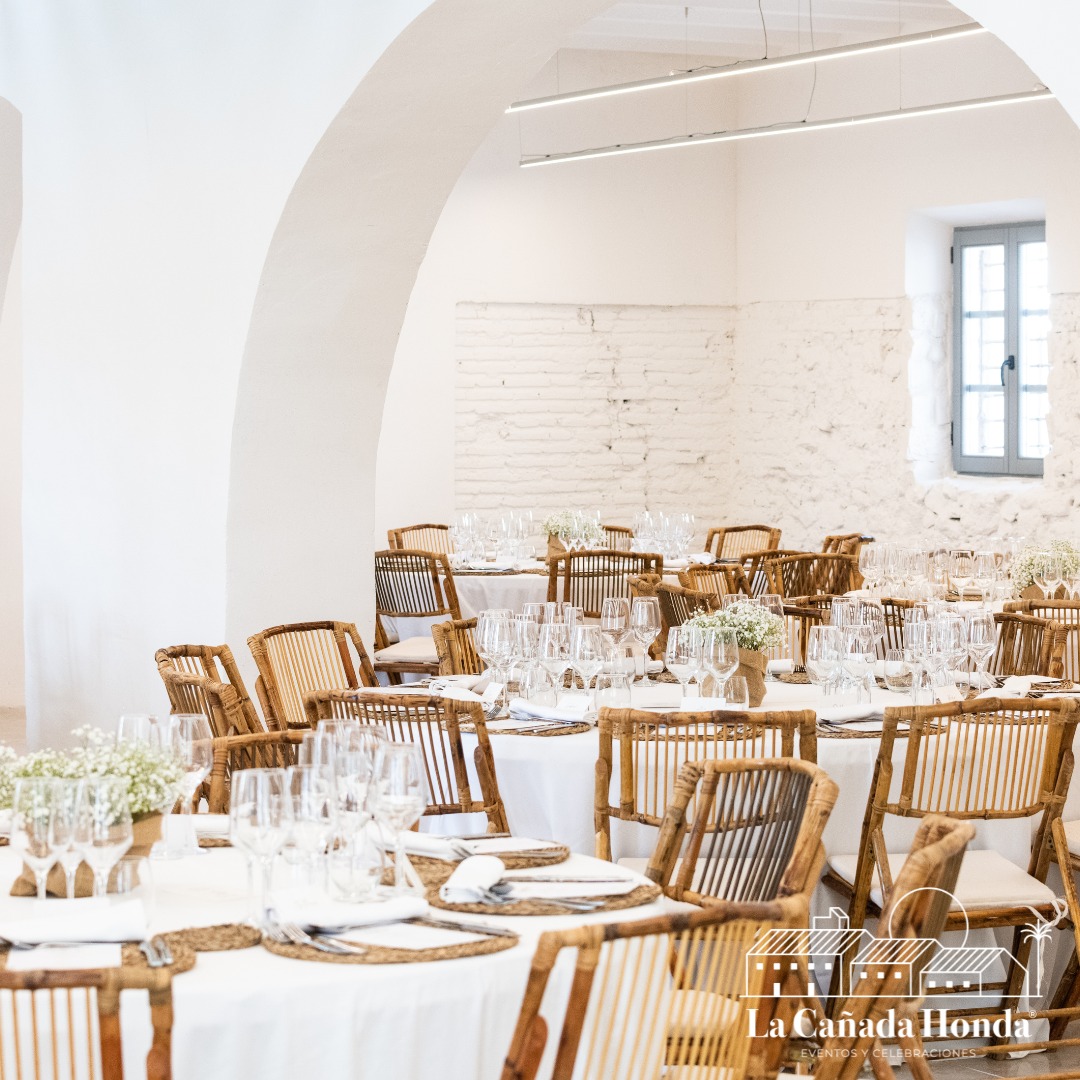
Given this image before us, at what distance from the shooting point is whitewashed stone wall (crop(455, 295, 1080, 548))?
→ 426 inches

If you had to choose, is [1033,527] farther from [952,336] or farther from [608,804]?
[608,804]

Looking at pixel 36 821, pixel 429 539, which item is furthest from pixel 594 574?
pixel 36 821

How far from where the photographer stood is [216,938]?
248 centimetres

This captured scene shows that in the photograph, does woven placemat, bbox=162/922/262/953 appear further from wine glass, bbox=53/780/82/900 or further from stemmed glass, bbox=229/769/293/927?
wine glass, bbox=53/780/82/900

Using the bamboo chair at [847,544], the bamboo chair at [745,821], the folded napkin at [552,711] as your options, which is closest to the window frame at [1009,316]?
the bamboo chair at [847,544]

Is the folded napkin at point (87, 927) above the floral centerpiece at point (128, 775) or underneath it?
underneath

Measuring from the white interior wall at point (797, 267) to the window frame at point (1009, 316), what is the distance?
0.14 meters

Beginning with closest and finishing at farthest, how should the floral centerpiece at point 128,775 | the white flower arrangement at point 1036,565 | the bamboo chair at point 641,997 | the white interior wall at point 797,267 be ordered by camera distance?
1. the bamboo chair at point 641,997
2. the floral centerpiece at point 128,775
3. the white flower arrangement at point 1036,565
4. the white interior wall at point 797,267

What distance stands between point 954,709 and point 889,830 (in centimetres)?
50

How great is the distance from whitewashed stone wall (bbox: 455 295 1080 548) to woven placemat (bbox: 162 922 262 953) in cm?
840

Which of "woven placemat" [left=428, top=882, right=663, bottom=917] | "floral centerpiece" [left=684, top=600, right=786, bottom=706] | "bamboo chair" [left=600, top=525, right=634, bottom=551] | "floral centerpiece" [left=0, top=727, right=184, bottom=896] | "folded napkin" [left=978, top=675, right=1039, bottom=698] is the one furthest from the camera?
"bamboo chair" [left=600, top=525, right=634, bottom=551]

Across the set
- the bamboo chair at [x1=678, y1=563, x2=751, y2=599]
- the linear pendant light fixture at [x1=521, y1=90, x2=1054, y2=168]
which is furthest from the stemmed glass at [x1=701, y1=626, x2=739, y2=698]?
the linear pendant light fixture at [x1=521, y1=90, x2=1054, y2=168]

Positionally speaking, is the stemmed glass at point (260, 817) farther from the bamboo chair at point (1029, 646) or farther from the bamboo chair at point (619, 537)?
the bamboo chair at point (619, 537)

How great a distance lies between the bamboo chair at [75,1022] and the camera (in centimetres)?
205
